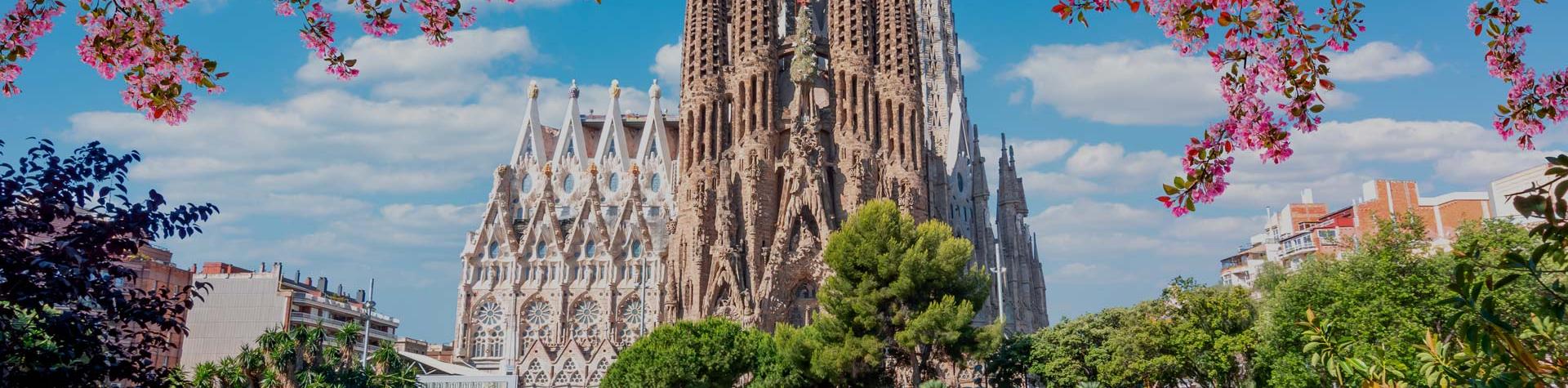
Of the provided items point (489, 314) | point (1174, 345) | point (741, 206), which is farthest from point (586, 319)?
point (1174, 345)

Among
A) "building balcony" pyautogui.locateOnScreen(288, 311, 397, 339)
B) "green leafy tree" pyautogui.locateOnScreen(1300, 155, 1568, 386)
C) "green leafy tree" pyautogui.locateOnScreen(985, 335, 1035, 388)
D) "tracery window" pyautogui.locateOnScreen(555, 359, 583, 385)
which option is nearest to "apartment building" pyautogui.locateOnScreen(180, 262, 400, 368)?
"building balcony" pyautogui.locateOnScreen(288, 311, 397, 339)

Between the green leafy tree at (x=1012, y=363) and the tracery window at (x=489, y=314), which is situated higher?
the tracery window at (x=489, y=314)

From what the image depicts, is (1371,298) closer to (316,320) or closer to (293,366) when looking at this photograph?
(293,366)

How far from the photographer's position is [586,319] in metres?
60.1

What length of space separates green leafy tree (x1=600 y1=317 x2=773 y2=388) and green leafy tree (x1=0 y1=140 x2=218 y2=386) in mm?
25644

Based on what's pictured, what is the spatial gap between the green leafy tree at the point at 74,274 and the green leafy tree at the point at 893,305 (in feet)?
88.3

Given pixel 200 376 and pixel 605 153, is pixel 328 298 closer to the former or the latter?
pixel 605 153

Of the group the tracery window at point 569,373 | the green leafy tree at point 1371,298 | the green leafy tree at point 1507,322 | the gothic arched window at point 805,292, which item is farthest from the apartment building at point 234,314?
the green leafy tree at point 1507,322

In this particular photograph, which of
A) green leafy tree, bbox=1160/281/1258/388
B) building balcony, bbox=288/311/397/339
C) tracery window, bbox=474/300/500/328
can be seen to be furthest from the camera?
building balcony, bbox=288/311/397/339

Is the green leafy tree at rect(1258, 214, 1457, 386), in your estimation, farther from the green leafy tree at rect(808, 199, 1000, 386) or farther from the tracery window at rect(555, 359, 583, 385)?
the tracery window at rect(555, 359, 583, 385)

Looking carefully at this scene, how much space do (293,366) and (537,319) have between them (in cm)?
2647

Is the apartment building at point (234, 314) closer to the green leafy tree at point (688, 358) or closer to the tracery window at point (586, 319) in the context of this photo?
the tracery window at point (586, 319)

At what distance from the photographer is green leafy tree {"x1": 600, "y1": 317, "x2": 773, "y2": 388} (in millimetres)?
34344

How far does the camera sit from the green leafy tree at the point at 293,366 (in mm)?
33156
